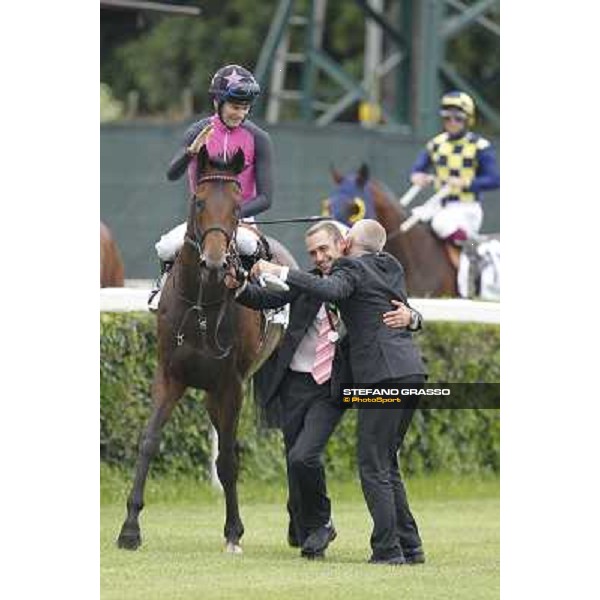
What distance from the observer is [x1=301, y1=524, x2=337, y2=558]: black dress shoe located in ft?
33.4

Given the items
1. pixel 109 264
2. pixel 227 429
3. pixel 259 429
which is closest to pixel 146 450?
pixel 227 429

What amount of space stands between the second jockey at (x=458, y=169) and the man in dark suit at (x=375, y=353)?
741 cm

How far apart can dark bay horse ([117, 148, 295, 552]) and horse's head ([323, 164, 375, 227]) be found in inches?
230

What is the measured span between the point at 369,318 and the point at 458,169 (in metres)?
7.96

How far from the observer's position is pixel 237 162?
10.0 m

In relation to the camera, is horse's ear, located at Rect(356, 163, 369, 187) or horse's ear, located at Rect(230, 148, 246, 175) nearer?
horse's ear, located at Rect(230, 148, 246, 175)

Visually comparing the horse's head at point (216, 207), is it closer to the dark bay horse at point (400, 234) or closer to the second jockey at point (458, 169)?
the dark bay horse at point (400, 234)

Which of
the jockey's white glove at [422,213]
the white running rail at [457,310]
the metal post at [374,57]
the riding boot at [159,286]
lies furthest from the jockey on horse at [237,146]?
the metal post at [374,57]

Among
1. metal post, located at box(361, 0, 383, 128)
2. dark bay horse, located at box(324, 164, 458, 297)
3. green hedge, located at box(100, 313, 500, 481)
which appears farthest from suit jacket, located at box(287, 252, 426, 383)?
metal post, located at box(361, 0, 383, 128)

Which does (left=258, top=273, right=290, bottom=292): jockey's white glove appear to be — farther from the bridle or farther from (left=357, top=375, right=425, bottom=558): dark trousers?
(left=357, top=375, right=425, bottom=558): dark trousers

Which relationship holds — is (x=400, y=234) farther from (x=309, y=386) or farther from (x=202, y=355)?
(x=309, y=386)

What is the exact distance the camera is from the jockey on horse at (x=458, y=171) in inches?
680
